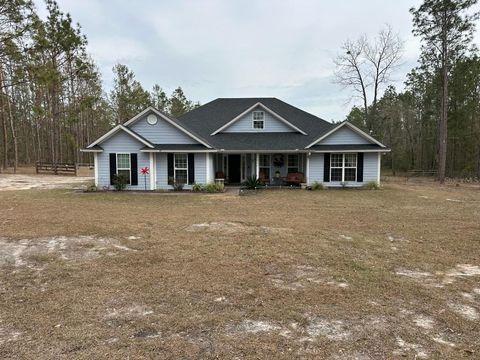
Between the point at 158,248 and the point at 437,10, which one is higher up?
the point at 437,10

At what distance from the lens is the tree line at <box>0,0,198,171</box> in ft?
76.2

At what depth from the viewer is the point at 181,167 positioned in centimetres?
1811

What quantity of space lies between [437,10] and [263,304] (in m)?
27.4

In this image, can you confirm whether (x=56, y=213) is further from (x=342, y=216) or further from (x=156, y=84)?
(x=156, y=84)

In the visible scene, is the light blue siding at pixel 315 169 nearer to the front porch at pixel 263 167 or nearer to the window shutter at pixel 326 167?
the window shutter at pixel 326 167

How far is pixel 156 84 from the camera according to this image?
48.9m

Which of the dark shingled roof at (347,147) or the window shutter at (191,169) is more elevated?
Result: the dark shingled roof at (347,147)

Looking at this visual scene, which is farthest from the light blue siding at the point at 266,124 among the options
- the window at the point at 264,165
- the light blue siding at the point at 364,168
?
the light blue siding at the point at 364,168

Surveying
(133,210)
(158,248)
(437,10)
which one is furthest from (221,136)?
(437,10)

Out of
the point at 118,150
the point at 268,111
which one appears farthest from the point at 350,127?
the point at 118,150

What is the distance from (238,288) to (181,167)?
13883 millimetres

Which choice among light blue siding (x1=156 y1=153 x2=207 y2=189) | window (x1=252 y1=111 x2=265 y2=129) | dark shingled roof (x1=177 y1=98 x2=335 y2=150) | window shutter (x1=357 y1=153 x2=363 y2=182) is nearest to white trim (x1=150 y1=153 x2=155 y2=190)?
light blue siding (x1=156 y1=153 x2=207 y2=189)

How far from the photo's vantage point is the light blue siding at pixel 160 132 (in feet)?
60.0

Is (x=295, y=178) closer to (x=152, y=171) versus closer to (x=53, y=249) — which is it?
→ (x=152, y=171)
